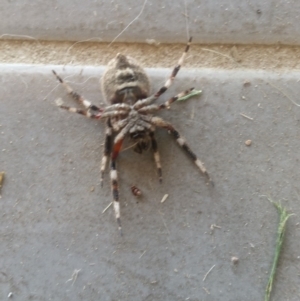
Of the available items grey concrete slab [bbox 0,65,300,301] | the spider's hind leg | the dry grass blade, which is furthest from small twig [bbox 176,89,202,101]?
the dry grass blade

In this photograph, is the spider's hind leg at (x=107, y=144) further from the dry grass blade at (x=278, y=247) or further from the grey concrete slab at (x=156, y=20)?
the dry grass blade at (x=278, y=247)

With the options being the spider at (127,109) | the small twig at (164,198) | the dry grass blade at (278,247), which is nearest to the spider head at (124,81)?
the spider at (127,109)

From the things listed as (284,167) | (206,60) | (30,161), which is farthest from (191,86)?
(30,161)

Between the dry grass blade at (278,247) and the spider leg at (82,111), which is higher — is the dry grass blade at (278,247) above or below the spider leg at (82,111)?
below

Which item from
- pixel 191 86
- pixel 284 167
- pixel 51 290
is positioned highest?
pixel 191 86

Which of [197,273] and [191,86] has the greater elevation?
[191,86]

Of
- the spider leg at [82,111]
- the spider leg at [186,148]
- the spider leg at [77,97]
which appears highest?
the spider leg at [77,97]

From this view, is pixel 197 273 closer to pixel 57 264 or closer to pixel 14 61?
pixel 57 264
